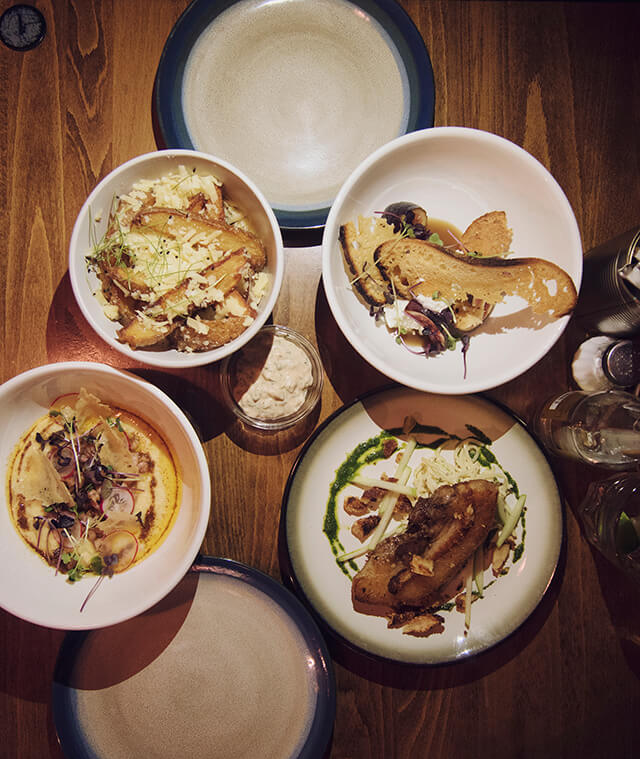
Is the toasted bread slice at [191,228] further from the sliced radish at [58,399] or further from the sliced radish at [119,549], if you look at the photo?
the sliced radish at [119,549]

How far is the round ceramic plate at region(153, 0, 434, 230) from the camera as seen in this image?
6.12 feet

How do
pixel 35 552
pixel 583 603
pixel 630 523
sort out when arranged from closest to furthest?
pixel 35 552 < pixel 630 523 < pixel 583 603

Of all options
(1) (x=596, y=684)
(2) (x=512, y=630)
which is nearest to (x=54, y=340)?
(2) (x=512, y=630)

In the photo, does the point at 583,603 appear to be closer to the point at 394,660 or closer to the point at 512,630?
the point at 512,630

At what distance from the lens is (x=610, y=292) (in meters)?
1.82

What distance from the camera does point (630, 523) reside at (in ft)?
6.08

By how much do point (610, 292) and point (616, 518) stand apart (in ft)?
2.67

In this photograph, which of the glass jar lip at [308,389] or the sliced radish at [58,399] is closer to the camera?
the sliced radish at [58,399]

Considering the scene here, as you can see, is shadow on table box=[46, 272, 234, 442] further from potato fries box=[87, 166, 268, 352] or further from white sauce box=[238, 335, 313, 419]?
→ potato fries box=[87, 166, 268, 352]

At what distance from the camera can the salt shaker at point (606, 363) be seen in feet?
6.35

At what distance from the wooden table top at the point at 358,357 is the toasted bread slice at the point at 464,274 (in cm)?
31

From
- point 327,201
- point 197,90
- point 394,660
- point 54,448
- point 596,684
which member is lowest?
point 596,684

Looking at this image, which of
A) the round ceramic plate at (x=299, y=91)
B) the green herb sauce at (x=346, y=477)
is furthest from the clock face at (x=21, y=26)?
the green herb sauce at (x=346, y=477)

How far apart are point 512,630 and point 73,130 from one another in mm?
2433
